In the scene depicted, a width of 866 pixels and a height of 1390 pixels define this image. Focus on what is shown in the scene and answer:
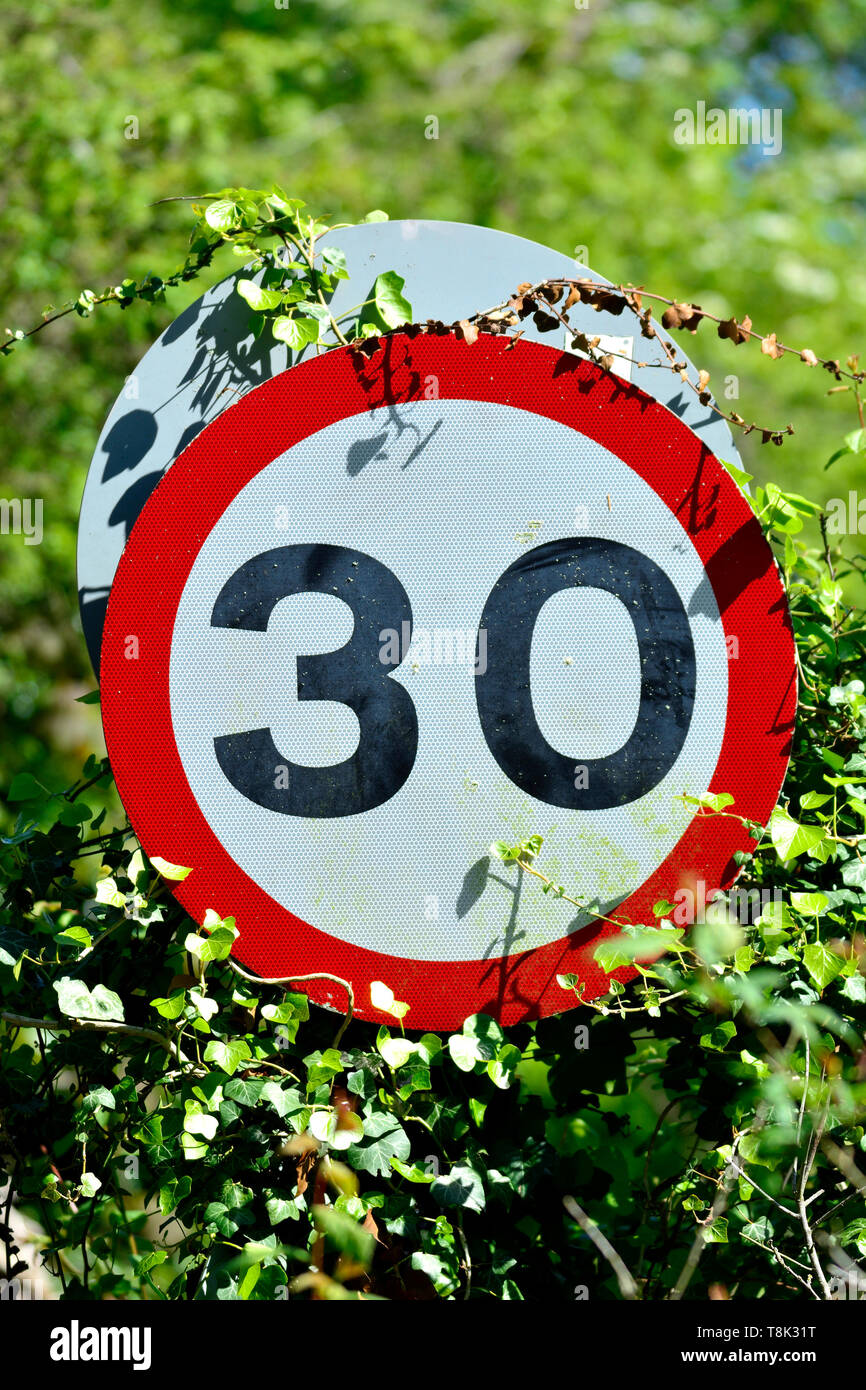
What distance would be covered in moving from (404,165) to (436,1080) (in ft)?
25.2

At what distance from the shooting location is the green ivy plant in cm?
161

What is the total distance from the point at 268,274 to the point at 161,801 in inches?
34.6

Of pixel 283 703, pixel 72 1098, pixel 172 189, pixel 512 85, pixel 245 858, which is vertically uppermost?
pixel 512 85

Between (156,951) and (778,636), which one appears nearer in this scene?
(778,636)

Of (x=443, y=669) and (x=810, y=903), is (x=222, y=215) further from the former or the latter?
(x=810, y=903)

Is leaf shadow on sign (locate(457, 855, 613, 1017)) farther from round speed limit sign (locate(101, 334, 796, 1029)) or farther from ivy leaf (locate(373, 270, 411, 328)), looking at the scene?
ivy leaf (locate(373, 270, 411, 328))

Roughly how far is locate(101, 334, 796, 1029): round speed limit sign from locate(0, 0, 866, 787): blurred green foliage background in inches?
145

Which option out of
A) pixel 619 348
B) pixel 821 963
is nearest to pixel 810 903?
pixel 821 963

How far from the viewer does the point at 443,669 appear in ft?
5.68

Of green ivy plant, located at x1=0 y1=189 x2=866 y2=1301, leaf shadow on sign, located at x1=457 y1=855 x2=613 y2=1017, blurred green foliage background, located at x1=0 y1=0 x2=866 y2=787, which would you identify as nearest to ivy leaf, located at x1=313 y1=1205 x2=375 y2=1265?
green ivy plant, located at x1=0 y1=189 x2=866 y2=1301

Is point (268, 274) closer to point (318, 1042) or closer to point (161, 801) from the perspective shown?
point (161, 801)

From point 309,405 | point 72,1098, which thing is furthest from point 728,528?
point 72,1098

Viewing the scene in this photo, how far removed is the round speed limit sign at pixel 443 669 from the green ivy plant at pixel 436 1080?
2.1 inches

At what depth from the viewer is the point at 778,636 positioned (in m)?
1.75
